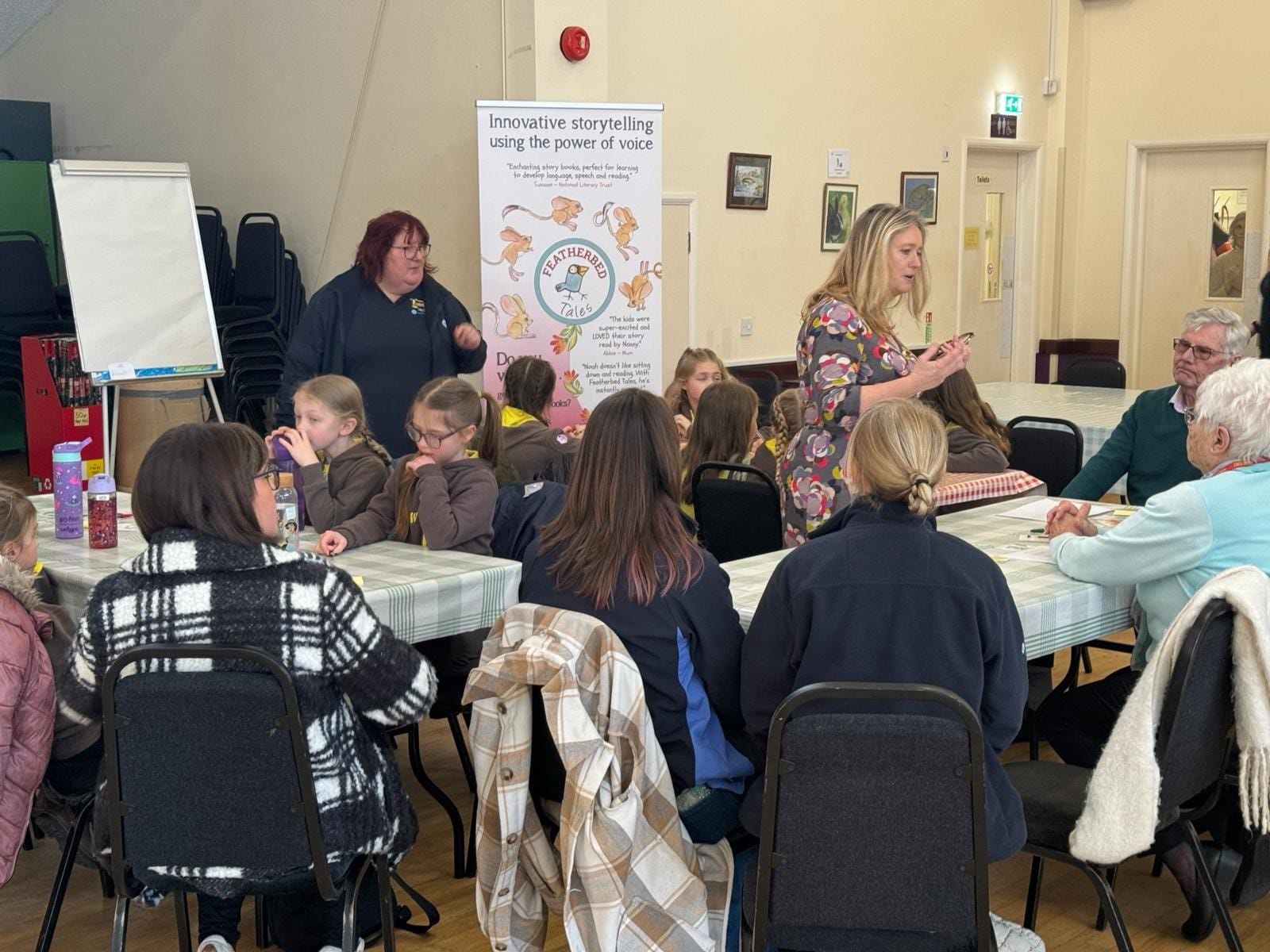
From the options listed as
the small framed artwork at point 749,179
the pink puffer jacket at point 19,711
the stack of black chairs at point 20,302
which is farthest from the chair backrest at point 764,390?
the stack of black chairs at point 20,302

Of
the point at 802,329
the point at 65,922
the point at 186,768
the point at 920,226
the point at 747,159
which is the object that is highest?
the point at 747,159

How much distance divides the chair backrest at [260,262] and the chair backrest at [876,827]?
251 inches

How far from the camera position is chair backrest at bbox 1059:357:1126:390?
7207mm

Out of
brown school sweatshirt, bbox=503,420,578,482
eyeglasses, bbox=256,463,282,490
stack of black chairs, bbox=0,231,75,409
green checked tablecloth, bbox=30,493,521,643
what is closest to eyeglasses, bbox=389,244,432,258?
brown school sweatshirt, bbox=503,420,578,482

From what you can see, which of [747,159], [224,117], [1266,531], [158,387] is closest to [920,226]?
[1266,531]

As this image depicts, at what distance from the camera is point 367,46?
23.2 feet

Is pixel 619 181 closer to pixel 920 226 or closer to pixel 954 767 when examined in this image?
pixel 920 226

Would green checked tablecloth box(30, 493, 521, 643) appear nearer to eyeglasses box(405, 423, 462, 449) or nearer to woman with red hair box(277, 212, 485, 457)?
eyeglasses box(405, 423, 462, 449)

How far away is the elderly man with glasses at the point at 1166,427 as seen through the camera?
4082 millimetres

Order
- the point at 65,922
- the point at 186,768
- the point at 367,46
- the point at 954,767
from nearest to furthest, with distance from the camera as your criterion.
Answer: the point at 954,767 < the point at 186,768 < the point at 65,922 < the point at 367,46

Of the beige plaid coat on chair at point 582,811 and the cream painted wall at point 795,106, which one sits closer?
the beige plaid coat on chair at point 582,811

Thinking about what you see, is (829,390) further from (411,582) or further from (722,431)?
(411,582)

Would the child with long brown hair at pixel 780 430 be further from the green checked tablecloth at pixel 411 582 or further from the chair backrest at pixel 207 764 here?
the chair backrest at pixel 207 764

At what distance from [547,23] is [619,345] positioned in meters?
1.51
